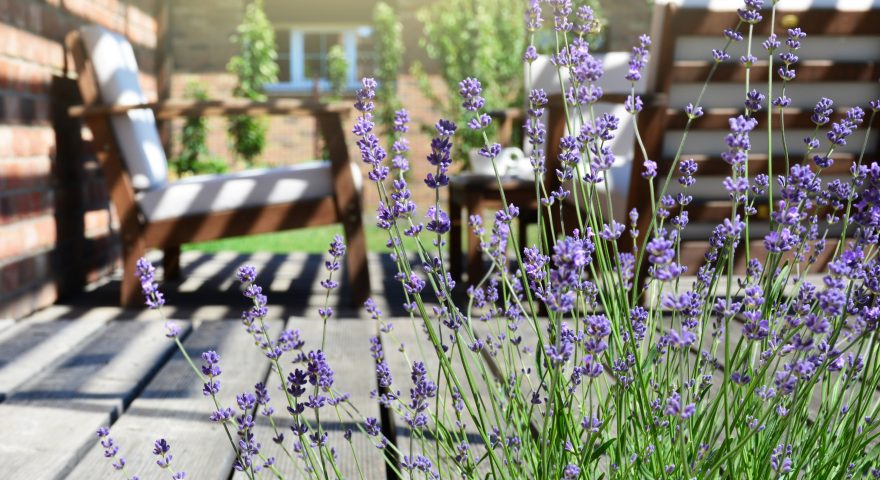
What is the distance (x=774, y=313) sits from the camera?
3.74 ft

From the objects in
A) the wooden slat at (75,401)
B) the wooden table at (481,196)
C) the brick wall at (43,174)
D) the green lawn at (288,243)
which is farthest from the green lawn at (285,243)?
the wooden slat at (75,401)

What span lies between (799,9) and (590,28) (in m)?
2.23

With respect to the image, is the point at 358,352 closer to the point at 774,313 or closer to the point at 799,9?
the point at 774,313

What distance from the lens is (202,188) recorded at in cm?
357

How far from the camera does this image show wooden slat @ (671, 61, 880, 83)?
3.01 m

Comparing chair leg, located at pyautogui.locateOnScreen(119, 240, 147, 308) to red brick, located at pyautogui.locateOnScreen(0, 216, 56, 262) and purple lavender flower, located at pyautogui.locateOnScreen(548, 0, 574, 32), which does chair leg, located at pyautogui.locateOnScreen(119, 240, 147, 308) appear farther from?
purple lavender flower, located at pyautogui.locateOnScreen(548, 0, 574, 32)

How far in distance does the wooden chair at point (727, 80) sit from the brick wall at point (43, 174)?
2230mm

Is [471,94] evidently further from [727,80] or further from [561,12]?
[727,80]

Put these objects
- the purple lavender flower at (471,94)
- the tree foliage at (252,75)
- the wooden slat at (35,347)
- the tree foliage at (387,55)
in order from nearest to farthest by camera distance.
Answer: the purple lavender flower at (471,94) → the wooden slat at (35,347) → the tree foliage at (252,75) → the tree foliage at (387,55)

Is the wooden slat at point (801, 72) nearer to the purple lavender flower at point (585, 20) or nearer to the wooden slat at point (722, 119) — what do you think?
the wooden slat at point (722, 119)

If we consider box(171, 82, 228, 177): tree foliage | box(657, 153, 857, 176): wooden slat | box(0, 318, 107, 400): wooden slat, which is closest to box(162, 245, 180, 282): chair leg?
box(0, 318, 107, 400): wooden slat

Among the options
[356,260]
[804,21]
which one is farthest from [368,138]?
[356,260]

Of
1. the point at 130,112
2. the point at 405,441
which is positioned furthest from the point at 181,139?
the point at 405,441

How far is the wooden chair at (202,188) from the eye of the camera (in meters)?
A: 3.54
